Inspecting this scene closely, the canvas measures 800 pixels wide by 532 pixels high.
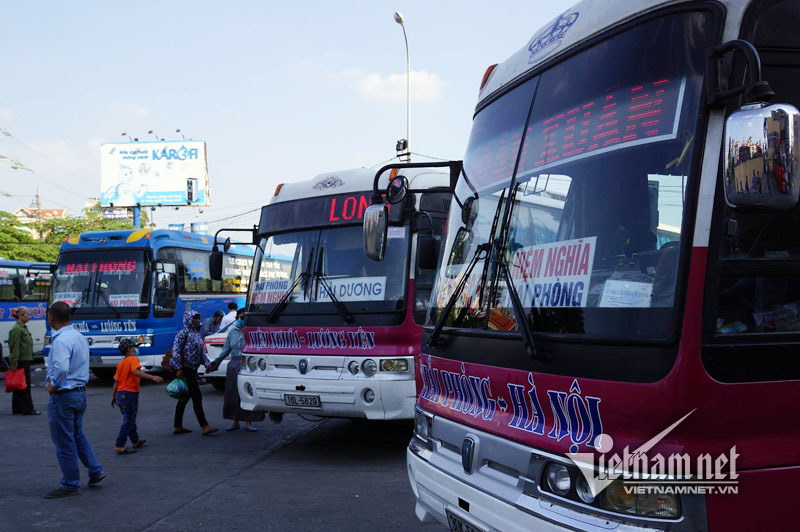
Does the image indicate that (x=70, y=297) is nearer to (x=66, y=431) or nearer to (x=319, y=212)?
(x=319, y=212)

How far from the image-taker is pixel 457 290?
160 inches

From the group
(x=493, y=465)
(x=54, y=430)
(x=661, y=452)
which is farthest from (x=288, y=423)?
(x=661, y=452)

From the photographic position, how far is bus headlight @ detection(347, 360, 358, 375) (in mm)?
7691

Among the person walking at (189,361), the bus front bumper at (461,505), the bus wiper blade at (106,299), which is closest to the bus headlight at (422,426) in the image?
the bus front bumper at (461,505)

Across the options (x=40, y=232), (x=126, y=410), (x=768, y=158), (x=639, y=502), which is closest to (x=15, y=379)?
(x=126, y=410)

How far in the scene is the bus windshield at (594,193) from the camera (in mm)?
2885

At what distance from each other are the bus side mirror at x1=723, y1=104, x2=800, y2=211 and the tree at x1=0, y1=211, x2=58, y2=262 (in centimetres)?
4410

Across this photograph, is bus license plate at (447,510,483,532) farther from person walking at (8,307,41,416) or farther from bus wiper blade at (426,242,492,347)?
person walking at (8,307,41,416)

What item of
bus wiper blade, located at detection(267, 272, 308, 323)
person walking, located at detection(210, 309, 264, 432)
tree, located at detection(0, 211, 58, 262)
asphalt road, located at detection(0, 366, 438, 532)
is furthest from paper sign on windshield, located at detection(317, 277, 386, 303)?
tree, located at detection(0, 211, 58, 262)

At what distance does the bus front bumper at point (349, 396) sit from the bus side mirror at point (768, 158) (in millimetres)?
5364

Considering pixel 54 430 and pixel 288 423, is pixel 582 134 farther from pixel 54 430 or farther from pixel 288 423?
pixel 288 423

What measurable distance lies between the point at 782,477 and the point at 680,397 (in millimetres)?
482

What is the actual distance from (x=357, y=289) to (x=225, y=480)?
2386mm

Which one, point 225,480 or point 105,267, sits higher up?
point 105,267
